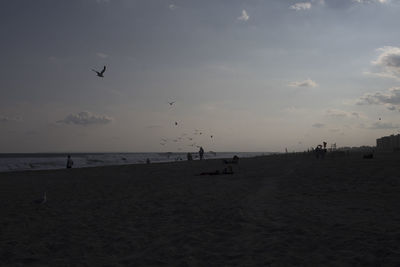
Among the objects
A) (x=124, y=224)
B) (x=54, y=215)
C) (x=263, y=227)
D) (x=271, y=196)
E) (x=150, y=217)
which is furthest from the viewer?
(x=271, y=196)

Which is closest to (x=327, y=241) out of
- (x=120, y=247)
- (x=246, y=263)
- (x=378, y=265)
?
(x=378, y=265)

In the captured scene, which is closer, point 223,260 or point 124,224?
point 223,260

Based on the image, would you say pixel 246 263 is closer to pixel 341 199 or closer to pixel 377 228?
pixel 377 228

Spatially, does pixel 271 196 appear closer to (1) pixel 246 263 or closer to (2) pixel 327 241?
(2) pixel 327 241

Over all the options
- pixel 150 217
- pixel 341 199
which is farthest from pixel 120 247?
pixel 341 199

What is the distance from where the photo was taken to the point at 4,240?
22.6ft

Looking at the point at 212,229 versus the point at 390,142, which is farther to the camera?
the point at 390,142

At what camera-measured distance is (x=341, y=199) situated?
995cm

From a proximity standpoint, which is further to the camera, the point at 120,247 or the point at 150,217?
the point at 150,217

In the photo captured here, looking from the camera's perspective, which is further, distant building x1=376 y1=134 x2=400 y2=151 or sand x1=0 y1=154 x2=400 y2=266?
distant building x1=376 y1=134 x2=400 y2=151

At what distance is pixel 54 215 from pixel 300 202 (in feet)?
23.3

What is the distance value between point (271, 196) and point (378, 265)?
626cm

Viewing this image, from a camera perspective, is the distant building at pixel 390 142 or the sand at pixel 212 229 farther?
the distant building at pixel 390 142

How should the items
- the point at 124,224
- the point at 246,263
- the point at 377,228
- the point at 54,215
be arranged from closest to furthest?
the point at 246,263 → the point at 377,228 → the point at 124,224 → the point at 54,215
